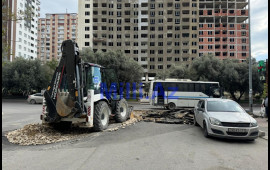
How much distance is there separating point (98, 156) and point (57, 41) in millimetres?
124800

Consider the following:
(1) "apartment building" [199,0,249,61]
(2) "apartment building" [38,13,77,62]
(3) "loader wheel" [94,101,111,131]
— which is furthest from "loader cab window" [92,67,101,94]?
(2) "apartment building" [38,13,77,62]

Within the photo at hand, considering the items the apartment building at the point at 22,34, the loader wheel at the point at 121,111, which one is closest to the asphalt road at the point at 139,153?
the loader wheel at the point at 121,111

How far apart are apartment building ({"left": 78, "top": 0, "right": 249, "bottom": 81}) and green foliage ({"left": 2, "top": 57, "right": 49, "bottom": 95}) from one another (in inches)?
1572

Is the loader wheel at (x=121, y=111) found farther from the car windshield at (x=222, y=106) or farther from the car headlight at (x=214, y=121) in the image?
the car headlight at (x=214, y=121)

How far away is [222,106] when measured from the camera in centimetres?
778

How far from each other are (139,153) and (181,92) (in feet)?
47.6

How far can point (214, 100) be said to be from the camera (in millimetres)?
8297

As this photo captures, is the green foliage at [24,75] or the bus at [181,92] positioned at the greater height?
the green foliage at [24,75]

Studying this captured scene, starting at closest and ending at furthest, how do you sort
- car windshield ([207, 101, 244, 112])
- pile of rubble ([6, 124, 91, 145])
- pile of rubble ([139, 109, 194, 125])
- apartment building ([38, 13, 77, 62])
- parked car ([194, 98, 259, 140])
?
pile of rubble ([6, 124, 91, 145]), parked car ([194, 98, 259, 140]), car windshield ([207, 101, 244, 112]), pile of rubble ([139, 109, 194, 125]), apartment building ([38, 13, 77, 62])

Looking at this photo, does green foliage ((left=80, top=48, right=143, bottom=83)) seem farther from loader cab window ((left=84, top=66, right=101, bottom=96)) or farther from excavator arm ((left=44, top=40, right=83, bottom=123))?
excavator arm ((left=44, top=40, right=83, bottom=123))

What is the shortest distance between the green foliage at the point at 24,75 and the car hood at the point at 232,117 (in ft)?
91.9

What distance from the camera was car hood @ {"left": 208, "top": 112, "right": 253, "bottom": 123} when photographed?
6.39 m

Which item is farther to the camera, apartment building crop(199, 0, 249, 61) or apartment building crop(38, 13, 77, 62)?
apartment building crop(38, 13, 77, 62)

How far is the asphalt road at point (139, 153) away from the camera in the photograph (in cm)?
430
